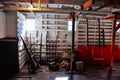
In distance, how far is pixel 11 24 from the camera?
7504mm

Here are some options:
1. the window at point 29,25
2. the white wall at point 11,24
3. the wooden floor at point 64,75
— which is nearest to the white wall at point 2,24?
the white wall at point 11,24

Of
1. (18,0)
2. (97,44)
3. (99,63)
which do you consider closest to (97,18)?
(97,44)

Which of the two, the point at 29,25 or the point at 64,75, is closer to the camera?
the point at 64,75

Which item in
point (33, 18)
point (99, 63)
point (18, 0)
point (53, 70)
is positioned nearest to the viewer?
point (18, 0)

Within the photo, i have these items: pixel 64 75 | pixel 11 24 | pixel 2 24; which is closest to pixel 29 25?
pixel 11 24

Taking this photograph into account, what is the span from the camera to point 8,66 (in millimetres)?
7375

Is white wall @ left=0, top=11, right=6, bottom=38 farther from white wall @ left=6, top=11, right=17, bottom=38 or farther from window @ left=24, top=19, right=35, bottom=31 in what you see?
window @ left=24, top=19, right=35, bottom=31

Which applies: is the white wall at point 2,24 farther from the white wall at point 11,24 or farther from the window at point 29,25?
the window at point 29,25

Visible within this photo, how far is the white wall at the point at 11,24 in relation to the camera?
24.5ft

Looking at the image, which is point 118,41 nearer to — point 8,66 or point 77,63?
point 77,63

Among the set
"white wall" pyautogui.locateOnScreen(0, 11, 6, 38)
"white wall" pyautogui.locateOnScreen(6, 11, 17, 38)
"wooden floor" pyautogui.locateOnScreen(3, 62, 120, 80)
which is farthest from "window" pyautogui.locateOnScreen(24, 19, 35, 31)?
"wooden floor" pyautogui.locateOnScreen(3, 62, 120, 80)

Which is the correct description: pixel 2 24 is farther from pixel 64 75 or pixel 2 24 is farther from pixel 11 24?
pixel 64 75

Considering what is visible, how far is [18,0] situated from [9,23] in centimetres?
230

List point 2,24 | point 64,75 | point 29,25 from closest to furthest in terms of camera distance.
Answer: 1. point 2,24
2. point 64,75
3. point 29,25
